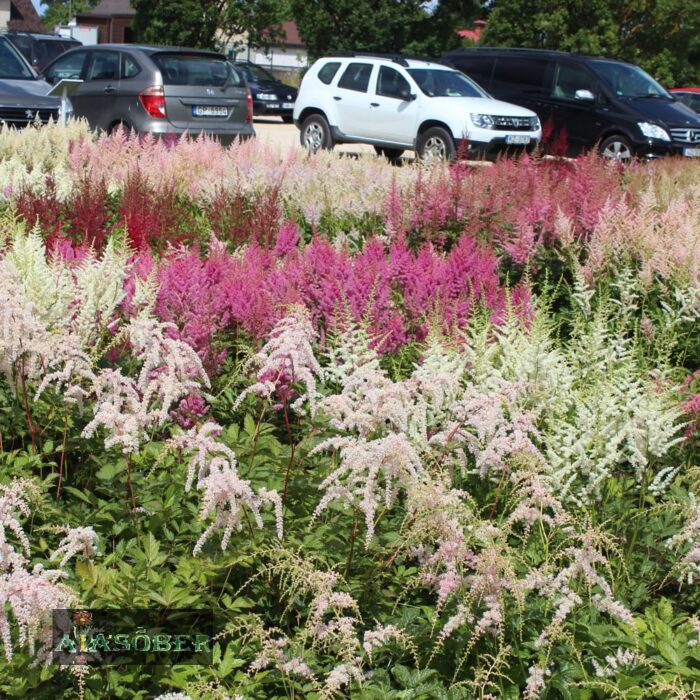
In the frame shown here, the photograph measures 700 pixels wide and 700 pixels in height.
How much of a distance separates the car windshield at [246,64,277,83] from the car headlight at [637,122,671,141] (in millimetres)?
Answer: 19735

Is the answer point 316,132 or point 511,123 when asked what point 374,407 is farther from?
point 316,132

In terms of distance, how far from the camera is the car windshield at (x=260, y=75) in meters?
36.9

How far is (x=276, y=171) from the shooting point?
32.1 ft

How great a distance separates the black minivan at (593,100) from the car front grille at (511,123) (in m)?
0.54

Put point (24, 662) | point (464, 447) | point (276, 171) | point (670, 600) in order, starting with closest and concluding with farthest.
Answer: point (24, 662)
point (670, 600)
point (464, 447)
point (276, 171)

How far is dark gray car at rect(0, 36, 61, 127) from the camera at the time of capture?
51.5 ft

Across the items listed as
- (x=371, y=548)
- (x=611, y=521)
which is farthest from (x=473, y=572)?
(x=611, y=521)

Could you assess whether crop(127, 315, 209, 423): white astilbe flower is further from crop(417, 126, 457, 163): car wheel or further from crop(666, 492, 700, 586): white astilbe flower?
crop(417, 126, 457, 163): car wheel

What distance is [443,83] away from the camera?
20.6m

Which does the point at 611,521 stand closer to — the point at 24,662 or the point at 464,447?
the point at 464,447

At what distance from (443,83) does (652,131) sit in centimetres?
403

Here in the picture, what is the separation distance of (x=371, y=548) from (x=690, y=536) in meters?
0.99

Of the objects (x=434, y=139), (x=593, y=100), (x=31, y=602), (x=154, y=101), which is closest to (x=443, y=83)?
(x=434, y=139)

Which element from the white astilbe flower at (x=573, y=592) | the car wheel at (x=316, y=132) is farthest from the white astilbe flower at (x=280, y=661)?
the car wheel at (x=316, y=132)
